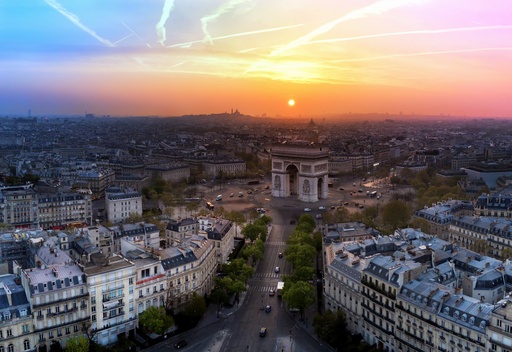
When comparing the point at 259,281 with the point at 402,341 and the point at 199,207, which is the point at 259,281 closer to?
the point at 402,341

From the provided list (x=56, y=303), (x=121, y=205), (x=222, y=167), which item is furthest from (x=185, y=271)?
(x=222, y=167)

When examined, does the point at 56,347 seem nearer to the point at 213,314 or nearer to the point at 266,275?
the point at 213,314

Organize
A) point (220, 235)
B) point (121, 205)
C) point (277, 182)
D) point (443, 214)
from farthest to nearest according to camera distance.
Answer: point (277, 182)
point (121, 205)
point (443, 214)
point (220, 235)

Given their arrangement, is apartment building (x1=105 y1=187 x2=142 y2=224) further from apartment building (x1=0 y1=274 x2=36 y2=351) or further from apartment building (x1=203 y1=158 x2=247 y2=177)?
apartment building (x1=203 y1=158 x2=247 y2=177)

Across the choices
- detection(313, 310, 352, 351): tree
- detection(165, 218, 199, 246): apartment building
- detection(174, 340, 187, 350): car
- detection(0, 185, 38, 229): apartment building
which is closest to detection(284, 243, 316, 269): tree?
detection(313, 310, 352, 351): tree

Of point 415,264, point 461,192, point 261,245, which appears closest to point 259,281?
point 261,245

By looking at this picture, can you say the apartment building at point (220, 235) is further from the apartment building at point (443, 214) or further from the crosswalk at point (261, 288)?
the apartment building at point (443, 214)
